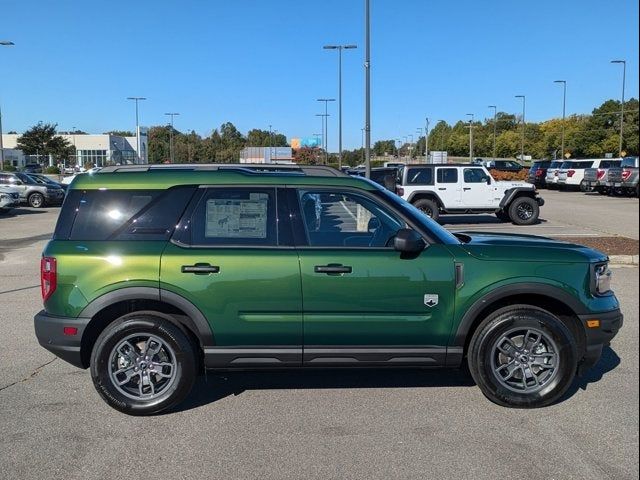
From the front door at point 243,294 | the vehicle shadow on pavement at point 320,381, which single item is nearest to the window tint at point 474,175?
the vehicle shadow on pavement at point 320,381

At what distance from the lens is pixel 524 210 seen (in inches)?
725

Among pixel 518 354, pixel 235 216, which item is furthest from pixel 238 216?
pixel 518 354

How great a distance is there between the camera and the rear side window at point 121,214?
→ 14.4ft

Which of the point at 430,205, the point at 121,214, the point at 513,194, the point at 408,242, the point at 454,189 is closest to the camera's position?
the point at 408,242

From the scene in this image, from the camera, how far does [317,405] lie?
176 inches

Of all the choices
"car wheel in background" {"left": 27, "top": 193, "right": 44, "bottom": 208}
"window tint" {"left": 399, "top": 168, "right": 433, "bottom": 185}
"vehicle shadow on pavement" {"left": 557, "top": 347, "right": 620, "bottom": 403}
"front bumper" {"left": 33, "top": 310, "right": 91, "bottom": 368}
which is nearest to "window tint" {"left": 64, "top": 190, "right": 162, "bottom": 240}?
"front bumper" {"left": 33, "top": 310, "right": 91, "bottom": 368}

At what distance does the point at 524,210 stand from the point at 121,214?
16.1 meters

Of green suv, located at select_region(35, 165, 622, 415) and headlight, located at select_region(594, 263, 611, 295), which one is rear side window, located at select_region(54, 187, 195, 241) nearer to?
green suv, located at select_region(35, 165, 622, 415)

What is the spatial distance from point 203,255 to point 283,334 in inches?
32.3

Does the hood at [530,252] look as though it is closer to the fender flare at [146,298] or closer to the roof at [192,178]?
the roof at [192,178]

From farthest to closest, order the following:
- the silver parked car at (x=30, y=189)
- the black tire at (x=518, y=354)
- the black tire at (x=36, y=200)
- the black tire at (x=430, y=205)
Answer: the black tire at (x=36, y=200) → the silver parked car at (x=30, y=189) → the black tire at (x=430, y=205) → the black tire at (x=518, y=354)

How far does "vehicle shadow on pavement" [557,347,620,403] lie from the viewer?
4779 millimetres

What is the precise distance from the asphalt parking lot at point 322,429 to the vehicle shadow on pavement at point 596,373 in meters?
0.02

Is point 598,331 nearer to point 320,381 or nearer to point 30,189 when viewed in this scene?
point 320,381
